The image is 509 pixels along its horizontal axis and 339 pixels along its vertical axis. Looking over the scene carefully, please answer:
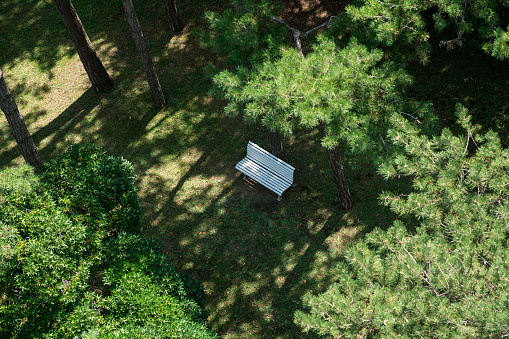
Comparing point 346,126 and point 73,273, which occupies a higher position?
point 346,126

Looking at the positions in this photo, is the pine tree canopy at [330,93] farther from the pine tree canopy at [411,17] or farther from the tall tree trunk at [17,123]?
the tall tree trunk at [17,123]

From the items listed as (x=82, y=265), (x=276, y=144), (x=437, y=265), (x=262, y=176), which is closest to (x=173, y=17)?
(x=276, y=144)

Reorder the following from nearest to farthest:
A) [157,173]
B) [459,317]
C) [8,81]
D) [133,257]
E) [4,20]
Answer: [459,317] → [133,257] → [157,173] → [8,81] → [4,20]

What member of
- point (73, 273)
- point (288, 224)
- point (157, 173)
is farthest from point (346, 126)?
point (157, 173)

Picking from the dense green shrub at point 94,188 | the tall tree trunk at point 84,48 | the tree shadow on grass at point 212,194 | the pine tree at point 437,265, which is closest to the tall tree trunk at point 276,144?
the tree shadow on grass at point 212,194

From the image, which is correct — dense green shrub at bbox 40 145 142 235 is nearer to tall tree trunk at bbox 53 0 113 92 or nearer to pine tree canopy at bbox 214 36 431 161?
pine tree canopy at bbox 214 36 431 161

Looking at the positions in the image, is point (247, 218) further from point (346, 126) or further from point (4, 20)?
point (4, 20)
